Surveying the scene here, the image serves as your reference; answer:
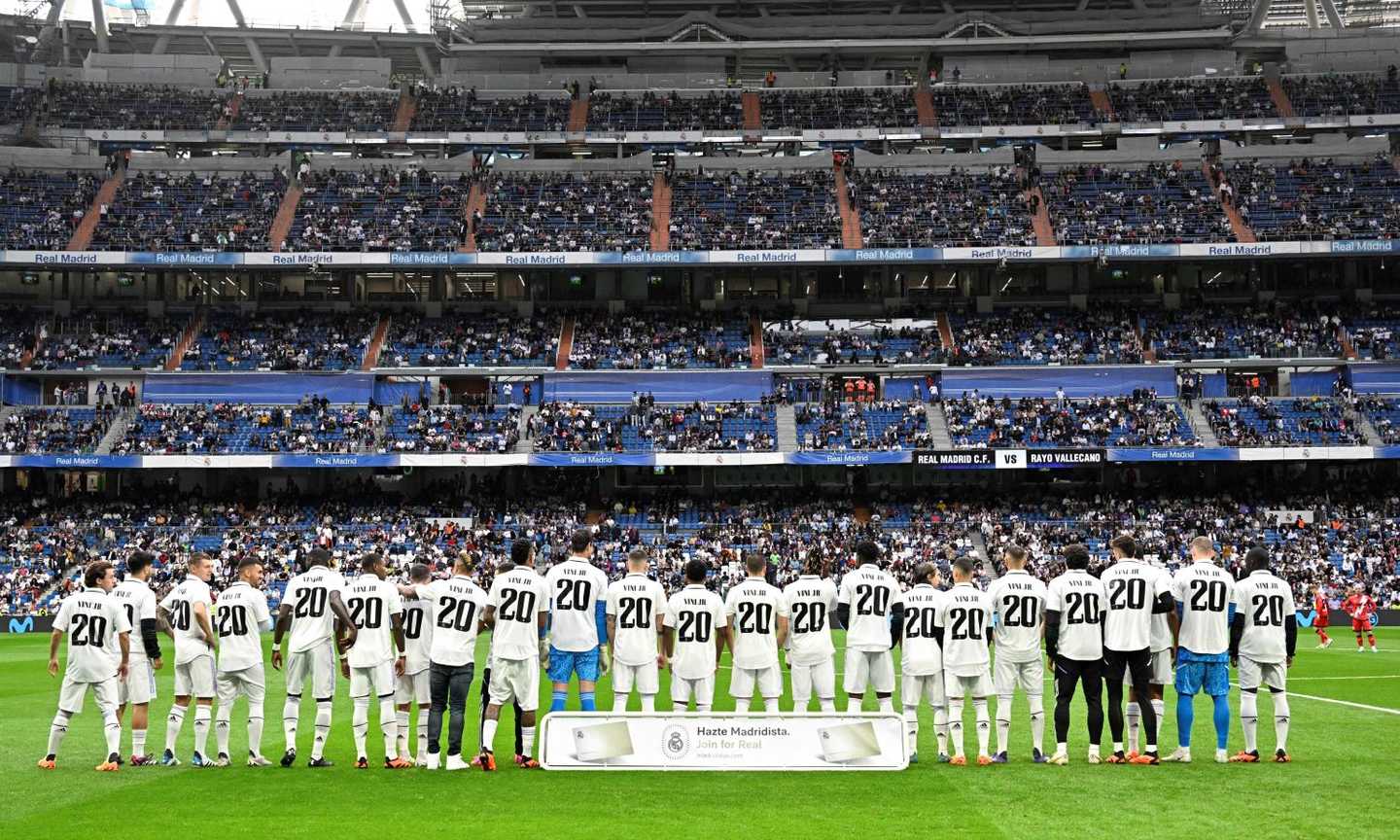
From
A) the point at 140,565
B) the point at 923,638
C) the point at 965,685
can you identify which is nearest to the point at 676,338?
the point at 923,638

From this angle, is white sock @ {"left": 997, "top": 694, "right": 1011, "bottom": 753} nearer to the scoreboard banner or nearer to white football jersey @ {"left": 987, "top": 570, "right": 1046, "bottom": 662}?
white football jersey @ {"left": 987, "top": 570, "right": 1046, "bottom": 662}

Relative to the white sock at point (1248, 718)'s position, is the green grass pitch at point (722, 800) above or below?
below

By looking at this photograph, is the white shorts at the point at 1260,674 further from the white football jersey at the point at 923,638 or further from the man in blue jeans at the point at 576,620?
the man in blue jeans at the point at 576,620

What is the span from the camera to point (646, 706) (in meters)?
14.1

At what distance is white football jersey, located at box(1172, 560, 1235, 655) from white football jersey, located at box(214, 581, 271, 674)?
31.6 ft

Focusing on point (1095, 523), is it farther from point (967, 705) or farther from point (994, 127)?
point (967, 705)

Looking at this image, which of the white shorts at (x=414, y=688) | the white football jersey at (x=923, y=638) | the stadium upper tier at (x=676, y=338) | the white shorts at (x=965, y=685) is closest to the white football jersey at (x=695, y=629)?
the white football jersey at (x=923, y=638)

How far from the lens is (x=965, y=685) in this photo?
551 inches

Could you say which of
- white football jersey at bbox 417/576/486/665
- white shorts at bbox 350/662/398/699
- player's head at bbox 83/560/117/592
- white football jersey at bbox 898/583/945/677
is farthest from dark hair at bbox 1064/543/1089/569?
player's head at bbox 83/560/117/592

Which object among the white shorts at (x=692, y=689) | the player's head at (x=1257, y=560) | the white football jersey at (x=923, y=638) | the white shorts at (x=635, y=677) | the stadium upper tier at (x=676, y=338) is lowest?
the white shorts at (x=692, y=689)

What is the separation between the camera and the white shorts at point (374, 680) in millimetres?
13445

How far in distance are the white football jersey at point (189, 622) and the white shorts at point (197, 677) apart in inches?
2.4

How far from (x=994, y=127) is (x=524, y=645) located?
57092mm

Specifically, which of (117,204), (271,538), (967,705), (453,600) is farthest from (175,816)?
(117,204)
